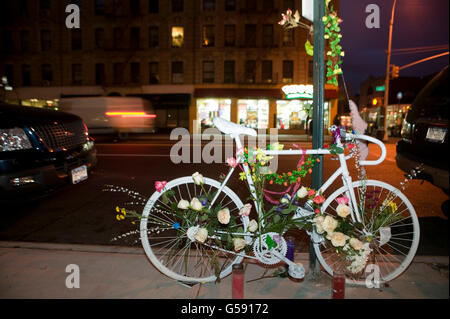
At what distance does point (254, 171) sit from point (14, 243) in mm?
2995

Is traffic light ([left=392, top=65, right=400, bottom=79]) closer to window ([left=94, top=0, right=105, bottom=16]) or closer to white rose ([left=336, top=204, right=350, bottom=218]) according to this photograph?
white rose ([left=336, top=204, right=350, bottom=218])

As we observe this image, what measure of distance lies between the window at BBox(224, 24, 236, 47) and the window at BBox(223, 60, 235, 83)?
1.59m

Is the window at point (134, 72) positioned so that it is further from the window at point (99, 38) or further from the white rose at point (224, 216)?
the white rose at point (224, 216)

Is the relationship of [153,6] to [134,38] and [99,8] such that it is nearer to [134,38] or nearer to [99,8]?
[134,38]

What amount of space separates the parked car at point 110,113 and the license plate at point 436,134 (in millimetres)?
18111

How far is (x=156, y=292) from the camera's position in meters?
2.75

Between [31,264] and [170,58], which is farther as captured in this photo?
[170,58]

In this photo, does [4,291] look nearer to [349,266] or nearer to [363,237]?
[349,266]

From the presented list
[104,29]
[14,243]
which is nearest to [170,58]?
[104,29]

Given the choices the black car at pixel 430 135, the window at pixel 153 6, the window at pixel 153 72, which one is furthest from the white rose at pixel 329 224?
the window at pixel 153 6

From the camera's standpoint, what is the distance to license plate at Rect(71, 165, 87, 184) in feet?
14.9

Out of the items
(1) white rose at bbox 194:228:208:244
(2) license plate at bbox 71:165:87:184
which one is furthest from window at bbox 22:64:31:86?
(1) white rose at bbox 194:228:208:244

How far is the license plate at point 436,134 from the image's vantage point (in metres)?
3.91

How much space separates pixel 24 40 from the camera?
98.1ft
